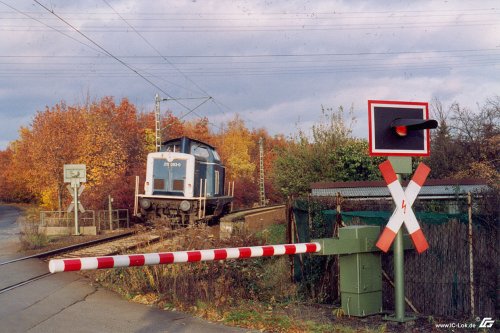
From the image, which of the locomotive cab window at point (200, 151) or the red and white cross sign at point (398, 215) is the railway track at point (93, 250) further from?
the locomotive cab window at point (200, 151)

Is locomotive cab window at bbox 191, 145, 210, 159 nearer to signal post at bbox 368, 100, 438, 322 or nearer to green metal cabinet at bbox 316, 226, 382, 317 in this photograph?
green metal cabinet at bbox 316, 226, 382, 317

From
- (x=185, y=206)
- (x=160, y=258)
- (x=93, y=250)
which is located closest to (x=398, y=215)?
Result: (x=160, y=258)

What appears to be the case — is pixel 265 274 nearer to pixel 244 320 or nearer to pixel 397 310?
pixel 244 320

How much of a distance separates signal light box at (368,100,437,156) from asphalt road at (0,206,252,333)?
2.79 m

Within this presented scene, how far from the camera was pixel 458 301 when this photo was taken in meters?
7.76

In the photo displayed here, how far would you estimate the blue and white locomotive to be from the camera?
24.2 meters

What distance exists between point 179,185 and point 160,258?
18.3m

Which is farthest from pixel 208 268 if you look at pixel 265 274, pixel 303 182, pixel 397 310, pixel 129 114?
pixel 129 114

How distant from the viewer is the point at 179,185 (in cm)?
2469

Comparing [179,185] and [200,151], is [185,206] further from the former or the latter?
[200,151]

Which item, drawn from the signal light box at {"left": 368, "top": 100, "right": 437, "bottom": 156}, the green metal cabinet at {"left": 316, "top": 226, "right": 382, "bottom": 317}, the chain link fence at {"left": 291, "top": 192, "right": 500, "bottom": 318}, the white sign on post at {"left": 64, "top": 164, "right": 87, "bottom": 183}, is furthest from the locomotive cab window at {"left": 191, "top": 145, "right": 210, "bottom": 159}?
the signal light box at {"left": 368, "top": 100, "right": 437, "bottom": 156}

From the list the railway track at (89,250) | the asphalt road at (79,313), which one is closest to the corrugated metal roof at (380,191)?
the railway track at (89,250)

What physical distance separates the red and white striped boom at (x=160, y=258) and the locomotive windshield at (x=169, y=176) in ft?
58.0

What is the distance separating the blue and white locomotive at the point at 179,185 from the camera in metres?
24.2
